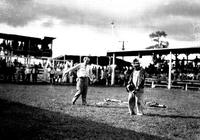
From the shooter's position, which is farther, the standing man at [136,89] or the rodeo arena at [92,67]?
the rodeo arena at [92,67]

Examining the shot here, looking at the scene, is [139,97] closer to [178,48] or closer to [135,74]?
[135,74]

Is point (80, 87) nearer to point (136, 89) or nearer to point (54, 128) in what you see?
point (136, 89)

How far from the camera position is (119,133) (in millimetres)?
5848

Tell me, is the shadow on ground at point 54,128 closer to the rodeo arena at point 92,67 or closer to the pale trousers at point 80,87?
the pale trousers at point 80,87

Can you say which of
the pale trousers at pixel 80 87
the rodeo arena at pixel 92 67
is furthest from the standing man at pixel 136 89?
the rodeo arena at pixel 92 67

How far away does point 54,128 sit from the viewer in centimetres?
602

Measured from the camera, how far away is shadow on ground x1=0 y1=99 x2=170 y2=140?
5332mm

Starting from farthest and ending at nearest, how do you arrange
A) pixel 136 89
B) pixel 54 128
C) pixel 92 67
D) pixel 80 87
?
pixel 92 67 < pixel 80 87 < pixel 136 89 < pixel 54 128

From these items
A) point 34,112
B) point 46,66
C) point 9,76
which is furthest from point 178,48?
point 34,112

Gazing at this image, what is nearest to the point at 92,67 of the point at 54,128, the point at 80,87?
the point at 80,87

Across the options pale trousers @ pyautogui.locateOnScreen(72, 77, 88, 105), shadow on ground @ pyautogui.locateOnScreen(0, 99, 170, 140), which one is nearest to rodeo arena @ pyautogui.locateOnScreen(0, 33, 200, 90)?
pale trousers @ pyautogui.locateOnScreen(72, 77, 88, 105)

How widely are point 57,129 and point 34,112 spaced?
2.33 m

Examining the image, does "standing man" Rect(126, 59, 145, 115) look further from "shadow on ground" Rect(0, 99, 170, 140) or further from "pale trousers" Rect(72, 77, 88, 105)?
"pale trousers" Rect(72, 77, 88, 105)

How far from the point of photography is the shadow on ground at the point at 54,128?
5.33 meters
